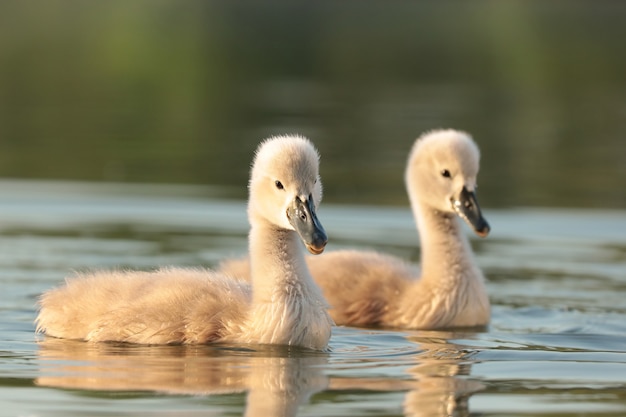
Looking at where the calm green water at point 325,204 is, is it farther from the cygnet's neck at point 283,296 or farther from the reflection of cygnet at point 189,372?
the cygnet's neck at point 283,296

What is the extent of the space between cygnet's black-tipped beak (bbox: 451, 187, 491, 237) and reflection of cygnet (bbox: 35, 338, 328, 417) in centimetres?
251

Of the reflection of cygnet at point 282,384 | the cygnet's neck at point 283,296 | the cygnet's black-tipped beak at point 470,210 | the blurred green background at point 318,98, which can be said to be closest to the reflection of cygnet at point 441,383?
the reflection of cygnet at point 282,384

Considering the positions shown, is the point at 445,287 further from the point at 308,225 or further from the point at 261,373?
the point at 261,373

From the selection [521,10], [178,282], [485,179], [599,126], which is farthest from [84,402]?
[521,10]

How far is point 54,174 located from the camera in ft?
58.2

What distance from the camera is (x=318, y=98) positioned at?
32.2 m

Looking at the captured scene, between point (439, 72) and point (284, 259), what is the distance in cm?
3140

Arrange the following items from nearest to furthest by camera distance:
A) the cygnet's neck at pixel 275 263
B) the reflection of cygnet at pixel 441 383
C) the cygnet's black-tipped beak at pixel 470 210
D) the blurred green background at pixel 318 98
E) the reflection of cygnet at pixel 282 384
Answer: the reflection of cygnet at pixel 282 384
the reflection of cygnet at pixel 441 383
the cygnet's neck at pixel 275 263
the cygnet's black-tipped beak at pixel 470 210
the blurred green background at pixel 318 98

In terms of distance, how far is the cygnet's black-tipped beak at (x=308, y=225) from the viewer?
28.9 feet

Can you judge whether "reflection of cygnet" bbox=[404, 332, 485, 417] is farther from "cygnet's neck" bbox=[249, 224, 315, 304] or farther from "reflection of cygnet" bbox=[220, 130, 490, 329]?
"reflection of cygnet" bbox=[220, 130, 490, 329]

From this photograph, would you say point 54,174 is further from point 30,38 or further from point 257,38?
point 257,38

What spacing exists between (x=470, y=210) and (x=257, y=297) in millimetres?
2611

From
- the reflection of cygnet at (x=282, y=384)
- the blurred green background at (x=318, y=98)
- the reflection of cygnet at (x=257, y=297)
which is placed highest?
the blurred green background at (x=318, y=98)

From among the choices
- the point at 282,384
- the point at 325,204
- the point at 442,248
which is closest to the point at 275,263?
the point at 282,384
